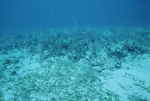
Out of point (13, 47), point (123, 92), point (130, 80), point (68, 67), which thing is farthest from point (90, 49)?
point (13, 47)

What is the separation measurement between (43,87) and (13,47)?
10416mm

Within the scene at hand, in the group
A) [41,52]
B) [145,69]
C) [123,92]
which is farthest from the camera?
[41,52]

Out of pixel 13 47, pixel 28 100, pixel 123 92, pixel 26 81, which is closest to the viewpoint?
pixel 28 100

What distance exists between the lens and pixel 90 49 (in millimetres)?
12031

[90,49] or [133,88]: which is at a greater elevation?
[90,49]

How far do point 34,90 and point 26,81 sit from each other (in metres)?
1.29

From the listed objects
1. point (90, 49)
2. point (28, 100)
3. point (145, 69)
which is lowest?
point (28, 100)

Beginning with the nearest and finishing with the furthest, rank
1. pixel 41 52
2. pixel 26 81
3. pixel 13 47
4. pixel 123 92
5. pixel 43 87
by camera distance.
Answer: pixel 123 92, pixel 43 87, pixel 26 81, pixel 41 52, pixel 13 47

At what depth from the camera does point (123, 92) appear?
21.1 feet

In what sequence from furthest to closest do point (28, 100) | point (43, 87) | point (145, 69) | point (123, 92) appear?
1. point (145, 69)
2. point (43, 87)
3. point (123, 92)
4. point (28, 100)

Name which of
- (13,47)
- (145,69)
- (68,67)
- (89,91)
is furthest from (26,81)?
(145,69)

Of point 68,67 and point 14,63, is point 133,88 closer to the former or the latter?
point 68,67

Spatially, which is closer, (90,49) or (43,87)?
(43,87)

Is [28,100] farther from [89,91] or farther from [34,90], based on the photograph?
[89,91]
